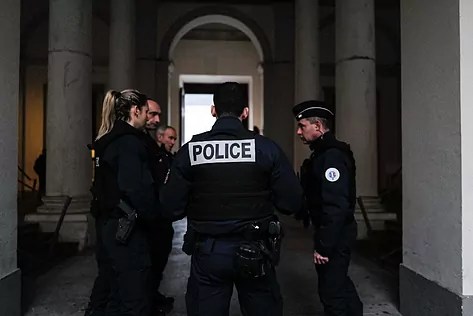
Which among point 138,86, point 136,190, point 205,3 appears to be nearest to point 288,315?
point 136,190

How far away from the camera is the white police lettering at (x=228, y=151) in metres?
2.60

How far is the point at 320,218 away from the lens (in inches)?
133

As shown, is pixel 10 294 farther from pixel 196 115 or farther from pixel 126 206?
pixel 196 115

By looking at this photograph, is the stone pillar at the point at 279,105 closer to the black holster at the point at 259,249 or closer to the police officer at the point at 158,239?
the police officer at the point at 158,239

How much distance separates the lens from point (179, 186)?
2672 mm

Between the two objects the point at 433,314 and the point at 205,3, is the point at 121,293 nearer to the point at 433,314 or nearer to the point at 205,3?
the point at 433,314

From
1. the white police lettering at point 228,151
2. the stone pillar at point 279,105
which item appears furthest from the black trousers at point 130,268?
the stone pillar at point 279,105

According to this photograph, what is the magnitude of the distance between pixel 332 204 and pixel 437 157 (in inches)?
39.7

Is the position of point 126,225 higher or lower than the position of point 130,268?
higher

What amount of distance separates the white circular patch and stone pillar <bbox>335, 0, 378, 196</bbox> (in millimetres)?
5335

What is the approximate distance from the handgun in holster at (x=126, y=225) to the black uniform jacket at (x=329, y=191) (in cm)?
133

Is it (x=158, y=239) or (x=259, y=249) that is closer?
(x=259, y=249)

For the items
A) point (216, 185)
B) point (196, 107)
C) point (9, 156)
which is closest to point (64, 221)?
point (9, 156)

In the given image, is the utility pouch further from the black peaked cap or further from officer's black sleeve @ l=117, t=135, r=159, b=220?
the black peaked cap
